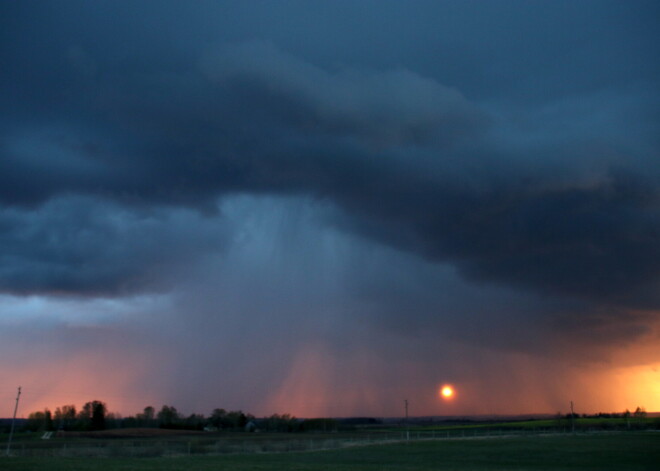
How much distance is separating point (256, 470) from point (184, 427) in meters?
155

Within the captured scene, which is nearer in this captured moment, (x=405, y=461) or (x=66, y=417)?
(x=405, y=461)

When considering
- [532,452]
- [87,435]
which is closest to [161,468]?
[532,452]

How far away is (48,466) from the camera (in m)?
35.8

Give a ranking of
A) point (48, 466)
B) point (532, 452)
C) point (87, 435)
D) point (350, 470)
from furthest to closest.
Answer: point (87, 435)
point (532, 452)
point (350, 470)
point (48, 466)

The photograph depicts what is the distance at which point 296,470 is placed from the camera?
1415 inches

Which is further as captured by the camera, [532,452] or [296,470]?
[532,452]

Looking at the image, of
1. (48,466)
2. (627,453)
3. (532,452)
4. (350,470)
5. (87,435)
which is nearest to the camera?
(48,466)

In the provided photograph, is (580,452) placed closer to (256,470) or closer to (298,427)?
(256,470)

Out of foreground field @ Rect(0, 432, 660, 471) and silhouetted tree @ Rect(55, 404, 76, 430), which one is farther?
silhouetted tree @ Rect(55, 404, 76, 430)

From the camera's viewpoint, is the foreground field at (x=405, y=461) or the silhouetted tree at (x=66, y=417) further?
the silhouetted tree at (x=66, y=417)

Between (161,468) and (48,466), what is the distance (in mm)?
7083

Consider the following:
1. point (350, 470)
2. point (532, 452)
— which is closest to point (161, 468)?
point (350, 470)

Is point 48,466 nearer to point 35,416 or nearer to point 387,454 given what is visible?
point 387,454

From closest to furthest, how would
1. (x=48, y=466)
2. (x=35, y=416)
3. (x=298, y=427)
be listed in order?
1. (x=48, y=466)
2. (x=35, y=416)
3. (x=298, y=427)
